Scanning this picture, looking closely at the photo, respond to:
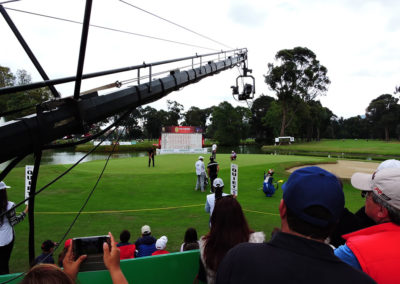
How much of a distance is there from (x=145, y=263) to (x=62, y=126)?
1.60 m

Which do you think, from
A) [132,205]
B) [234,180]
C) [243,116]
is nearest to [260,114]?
[243,116]

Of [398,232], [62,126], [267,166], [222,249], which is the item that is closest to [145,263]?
[222,249]

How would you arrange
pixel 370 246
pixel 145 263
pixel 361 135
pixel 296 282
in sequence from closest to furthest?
pixel 296 282, pixel 370 246, pixel 145 263, pixel 361 135

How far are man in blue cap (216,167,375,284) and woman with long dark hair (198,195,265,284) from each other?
1116 millimetres

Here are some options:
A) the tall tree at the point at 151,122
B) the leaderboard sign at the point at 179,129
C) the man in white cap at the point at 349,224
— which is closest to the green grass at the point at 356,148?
the leaderboard sign at the point at 179,129

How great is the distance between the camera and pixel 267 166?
59.4 ft

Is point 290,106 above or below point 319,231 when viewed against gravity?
above

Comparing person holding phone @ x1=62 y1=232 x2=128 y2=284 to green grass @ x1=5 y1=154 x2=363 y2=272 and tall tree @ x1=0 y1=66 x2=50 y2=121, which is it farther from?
tall tree @ x1=0 y1=66 x2=50 y2=121

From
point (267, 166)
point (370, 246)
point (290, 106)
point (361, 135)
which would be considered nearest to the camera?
point (370, 246)

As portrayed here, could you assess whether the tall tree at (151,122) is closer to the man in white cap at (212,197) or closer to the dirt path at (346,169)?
the dirt path at (346,169)

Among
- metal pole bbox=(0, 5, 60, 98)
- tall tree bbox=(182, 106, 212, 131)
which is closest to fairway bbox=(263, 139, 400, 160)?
metal pole bbox=(0, 5, 60, 98)

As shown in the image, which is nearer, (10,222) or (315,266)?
(315,266)

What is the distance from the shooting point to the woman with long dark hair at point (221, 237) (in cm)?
241

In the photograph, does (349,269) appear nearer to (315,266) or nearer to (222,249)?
(315,266)
